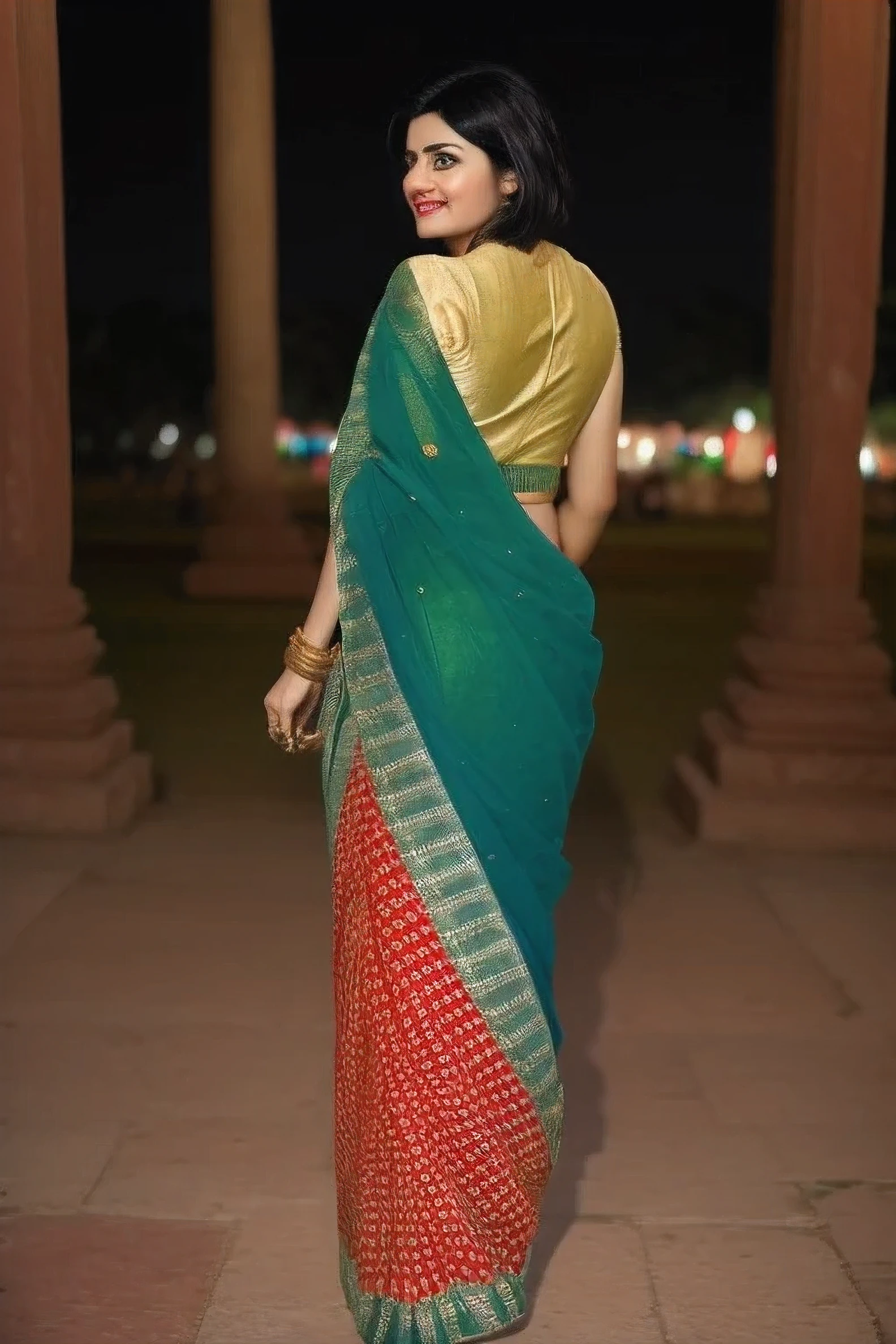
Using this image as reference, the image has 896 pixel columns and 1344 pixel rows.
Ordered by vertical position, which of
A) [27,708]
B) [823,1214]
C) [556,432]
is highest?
[556,432]

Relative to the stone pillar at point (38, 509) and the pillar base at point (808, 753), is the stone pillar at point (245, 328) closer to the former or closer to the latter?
the stone pillar at point (38, 509)

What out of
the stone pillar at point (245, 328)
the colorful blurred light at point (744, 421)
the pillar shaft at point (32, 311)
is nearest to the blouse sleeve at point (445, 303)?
the pillar shaft at point (32, 311)

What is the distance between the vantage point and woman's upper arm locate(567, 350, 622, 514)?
3.12m

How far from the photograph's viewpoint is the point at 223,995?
489 centimetres

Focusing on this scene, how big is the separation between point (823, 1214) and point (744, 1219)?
162mm

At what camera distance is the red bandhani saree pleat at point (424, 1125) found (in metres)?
2.87

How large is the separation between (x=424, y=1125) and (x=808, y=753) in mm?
4156

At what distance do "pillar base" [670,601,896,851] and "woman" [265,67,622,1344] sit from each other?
12.3ft

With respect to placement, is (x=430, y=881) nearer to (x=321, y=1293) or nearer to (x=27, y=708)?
(x=321, y=1293)

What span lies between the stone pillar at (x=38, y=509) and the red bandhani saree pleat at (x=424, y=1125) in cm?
399

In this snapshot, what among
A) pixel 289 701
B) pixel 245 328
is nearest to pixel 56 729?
pixel 289 701

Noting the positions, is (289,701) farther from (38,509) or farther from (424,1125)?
(38,509)

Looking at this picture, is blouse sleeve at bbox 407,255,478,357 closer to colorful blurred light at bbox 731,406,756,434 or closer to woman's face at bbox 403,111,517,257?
woman's face at bbox 403,111,517,257

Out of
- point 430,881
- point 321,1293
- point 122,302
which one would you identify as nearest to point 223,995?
point 321,1293
